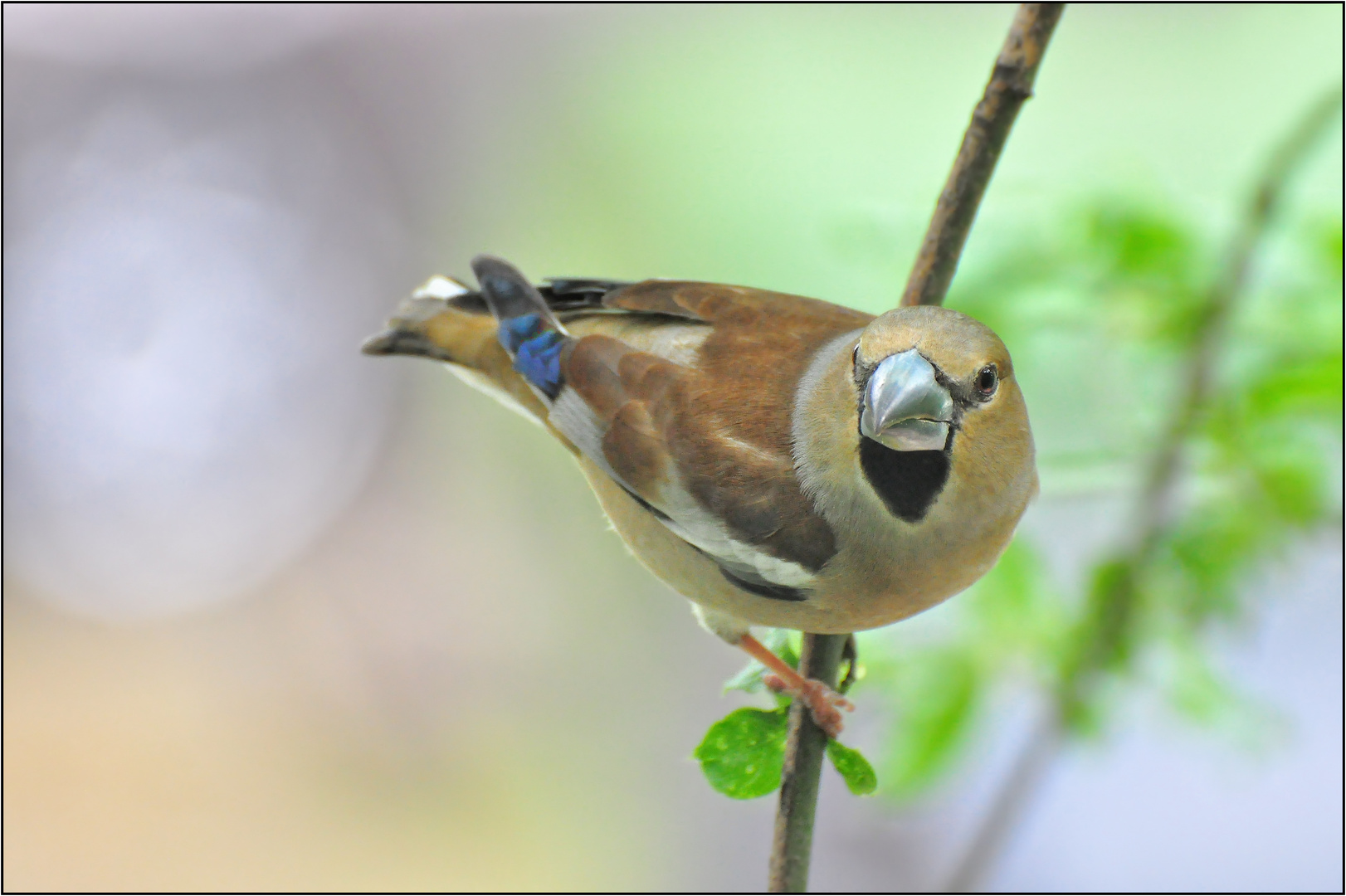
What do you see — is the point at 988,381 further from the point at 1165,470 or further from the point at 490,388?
the point at 490,388

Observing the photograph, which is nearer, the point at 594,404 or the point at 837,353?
the point at 837,353

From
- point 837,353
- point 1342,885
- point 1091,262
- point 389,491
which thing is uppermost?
point 389,491

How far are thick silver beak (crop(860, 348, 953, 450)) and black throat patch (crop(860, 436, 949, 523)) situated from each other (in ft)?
0.53

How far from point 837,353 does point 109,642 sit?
570cm

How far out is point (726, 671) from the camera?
6.32m

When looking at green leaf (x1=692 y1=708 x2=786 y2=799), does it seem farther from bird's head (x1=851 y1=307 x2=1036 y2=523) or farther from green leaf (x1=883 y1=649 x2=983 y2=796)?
green leaf (x1=883 y1=649 x2=983 y2=796)

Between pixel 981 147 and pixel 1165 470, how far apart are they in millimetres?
749

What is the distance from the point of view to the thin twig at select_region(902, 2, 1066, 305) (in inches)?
79.4

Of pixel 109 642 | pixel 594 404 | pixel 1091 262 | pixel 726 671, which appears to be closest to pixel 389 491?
pixel 109 642

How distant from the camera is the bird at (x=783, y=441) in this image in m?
1.94

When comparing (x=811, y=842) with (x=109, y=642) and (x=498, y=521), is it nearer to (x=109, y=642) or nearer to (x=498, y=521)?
(x=498, y=521)

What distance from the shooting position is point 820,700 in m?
2.03

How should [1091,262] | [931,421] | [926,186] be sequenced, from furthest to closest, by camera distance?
[926,186] → [1091,262] → [931,421]

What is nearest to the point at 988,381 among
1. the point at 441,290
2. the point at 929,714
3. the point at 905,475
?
the point at 905,475
